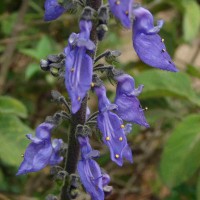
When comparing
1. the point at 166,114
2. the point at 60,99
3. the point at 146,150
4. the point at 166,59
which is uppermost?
the point at 166,59

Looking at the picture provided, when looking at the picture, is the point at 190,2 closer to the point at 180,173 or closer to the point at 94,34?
the point at 180,173

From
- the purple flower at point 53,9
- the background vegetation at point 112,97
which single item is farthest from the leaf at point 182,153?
the purple flower at point 53,9

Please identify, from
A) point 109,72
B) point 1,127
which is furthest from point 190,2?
point 109,72

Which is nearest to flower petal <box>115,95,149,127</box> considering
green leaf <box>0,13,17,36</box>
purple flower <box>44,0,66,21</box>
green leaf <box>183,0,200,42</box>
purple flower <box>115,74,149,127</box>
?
purple flower <box>115,74,149,127</box>

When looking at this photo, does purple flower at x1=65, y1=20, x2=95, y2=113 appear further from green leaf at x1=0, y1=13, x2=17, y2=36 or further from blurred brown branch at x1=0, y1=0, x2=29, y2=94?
green leaf at x1=0, y1=13, x2=17, y2=36

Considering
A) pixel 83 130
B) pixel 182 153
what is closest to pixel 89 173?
pixel 83 130

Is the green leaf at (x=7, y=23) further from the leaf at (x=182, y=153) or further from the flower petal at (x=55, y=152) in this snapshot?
the flower petal at (x=55, y=152)

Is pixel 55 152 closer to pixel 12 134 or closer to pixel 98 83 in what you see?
pixel 98 83
